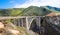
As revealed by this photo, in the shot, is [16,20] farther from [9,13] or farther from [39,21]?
[9,13]

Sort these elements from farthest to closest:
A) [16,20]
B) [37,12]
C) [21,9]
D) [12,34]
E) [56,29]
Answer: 1. [21,9]
2. [37,12]
3. [56,29]
4. [16,20]
5. [12,34]

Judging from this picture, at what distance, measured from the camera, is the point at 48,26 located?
36.2m

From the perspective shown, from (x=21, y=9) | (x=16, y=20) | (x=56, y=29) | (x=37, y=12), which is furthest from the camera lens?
(x=21, y=9)

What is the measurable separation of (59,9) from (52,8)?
217 cm

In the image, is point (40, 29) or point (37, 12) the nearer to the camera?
point (40, 29)

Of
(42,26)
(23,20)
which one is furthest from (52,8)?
(23,20)

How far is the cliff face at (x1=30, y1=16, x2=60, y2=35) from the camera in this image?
34.7 metres

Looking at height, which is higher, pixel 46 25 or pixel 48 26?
pixel 46 25

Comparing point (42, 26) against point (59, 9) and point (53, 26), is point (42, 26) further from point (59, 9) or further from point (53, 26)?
point (59, 9)

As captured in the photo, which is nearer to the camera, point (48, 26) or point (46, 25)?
point (48, 26)

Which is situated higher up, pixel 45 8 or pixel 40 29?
pixel 45 8

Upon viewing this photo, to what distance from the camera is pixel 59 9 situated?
49562 mm

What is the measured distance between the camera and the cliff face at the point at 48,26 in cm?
3472

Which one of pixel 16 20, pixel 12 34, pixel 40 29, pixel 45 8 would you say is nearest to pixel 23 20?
pixel 16 20
